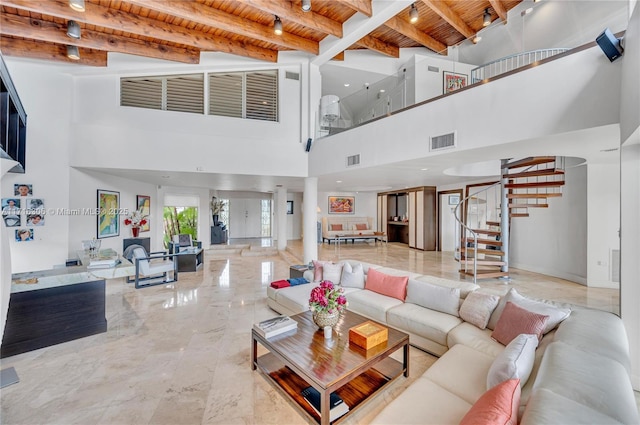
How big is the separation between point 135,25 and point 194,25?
99 cm

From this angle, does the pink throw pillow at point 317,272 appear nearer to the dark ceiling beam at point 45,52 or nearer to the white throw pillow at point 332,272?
the white throw pillow at point 332,272

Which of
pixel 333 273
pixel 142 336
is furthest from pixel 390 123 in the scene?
pixel 142 336

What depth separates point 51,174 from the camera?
511cm

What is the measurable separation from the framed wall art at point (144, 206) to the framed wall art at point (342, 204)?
7308 mm

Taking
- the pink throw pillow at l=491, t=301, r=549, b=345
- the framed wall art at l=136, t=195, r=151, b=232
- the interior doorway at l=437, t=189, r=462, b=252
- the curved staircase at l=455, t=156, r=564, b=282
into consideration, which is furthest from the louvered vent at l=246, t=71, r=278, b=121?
the interior doorway at l=437, t=189, r=462, b=252

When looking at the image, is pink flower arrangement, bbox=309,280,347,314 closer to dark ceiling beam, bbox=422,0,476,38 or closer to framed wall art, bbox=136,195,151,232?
dark ceiling beam, bbox=422,0,476,38

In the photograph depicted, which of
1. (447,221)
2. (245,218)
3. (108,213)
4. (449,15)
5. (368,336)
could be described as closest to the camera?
(368,336)

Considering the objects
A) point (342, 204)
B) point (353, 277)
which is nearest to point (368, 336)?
point (353, 277)

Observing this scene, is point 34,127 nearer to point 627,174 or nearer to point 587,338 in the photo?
point 587,338

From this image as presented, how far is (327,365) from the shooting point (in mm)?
2131

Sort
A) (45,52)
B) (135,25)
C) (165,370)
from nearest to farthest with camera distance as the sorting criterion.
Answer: (165,370) < (135,25) < (45,52)

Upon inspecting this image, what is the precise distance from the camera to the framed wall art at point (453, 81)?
4.07 m

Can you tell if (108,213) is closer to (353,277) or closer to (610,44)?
(353,277)

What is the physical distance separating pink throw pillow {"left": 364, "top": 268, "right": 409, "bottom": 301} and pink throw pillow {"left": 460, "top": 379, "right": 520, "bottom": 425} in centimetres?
227
